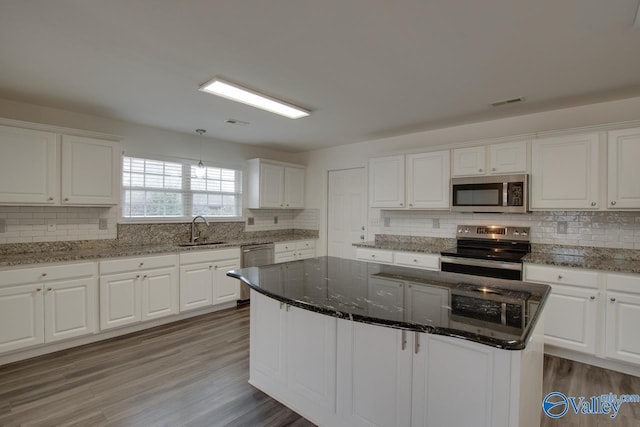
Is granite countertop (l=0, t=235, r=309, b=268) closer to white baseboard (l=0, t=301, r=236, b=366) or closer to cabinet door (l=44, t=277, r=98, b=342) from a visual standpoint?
cabinet door (l=44, t=277, r=98, b=342)

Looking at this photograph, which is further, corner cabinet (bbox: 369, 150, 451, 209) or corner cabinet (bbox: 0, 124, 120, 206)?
corner cabinet (bbox: 369, 150, 451, 209)

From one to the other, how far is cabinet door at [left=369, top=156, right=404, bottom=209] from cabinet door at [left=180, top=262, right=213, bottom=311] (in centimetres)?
236

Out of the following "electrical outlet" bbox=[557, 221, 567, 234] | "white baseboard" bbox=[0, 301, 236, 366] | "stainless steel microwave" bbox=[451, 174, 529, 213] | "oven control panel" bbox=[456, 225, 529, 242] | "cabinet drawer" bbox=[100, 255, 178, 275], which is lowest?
"white baseboard" bbox=[0, 301, 236, 366]

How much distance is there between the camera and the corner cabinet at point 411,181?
3883 millimetres

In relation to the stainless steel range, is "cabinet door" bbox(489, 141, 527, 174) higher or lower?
higher

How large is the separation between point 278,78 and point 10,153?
8.38 feet

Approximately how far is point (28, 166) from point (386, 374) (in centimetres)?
359

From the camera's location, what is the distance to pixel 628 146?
281 centimetres

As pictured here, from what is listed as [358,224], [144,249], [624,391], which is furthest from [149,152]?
[624,391]

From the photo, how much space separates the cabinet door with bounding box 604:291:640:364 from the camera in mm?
2604

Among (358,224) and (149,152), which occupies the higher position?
(149,152)

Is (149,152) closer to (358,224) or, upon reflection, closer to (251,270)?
(251,270)

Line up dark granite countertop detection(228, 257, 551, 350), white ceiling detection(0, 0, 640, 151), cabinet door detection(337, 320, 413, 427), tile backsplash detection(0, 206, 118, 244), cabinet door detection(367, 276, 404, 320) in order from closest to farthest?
dark granite countertop detection(228, 257, 551, 350), cabinet door detection(367, 276, 404, 320), cabinet door detection(337, 320, 413, 427), white ceiling detection(0, 0, 640, 151), tile backsplash detection(0, 206, 118, 244)

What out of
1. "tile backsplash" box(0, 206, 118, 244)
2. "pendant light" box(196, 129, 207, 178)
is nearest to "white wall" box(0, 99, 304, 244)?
"tile backsplash" box(0, 206, 118, 244)
